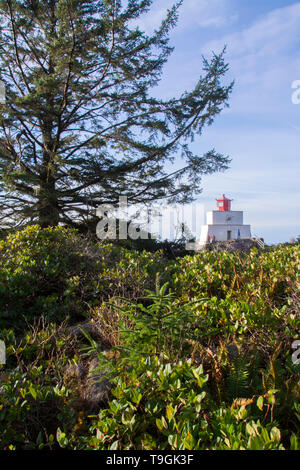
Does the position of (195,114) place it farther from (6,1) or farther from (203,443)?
(203,443)

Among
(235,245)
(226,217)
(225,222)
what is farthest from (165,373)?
(226,217)

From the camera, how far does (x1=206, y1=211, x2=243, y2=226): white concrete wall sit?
70.0 ft

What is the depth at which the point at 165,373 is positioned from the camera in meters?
1.77

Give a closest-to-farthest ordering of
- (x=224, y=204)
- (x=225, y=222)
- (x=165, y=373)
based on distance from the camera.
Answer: (x=165, y=373) < (x=225, y=222) < (x=224, y=204)

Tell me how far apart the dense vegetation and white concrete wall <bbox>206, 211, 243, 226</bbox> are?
57.7 ft

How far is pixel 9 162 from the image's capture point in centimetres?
998

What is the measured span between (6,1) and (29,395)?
34.0 feet

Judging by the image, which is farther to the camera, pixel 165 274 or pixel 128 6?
pixel 128 6

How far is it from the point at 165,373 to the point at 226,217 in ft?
67.0

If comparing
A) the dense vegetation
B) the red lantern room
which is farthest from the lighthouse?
the dense vegetation

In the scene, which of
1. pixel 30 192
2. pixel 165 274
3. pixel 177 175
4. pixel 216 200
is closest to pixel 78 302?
pixel 165 274

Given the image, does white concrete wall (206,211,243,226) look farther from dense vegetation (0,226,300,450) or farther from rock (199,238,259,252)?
dense vegetation (0,226,300,450)

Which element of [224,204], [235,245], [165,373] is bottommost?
[165,373]

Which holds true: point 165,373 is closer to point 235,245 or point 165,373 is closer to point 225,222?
point 235,245
